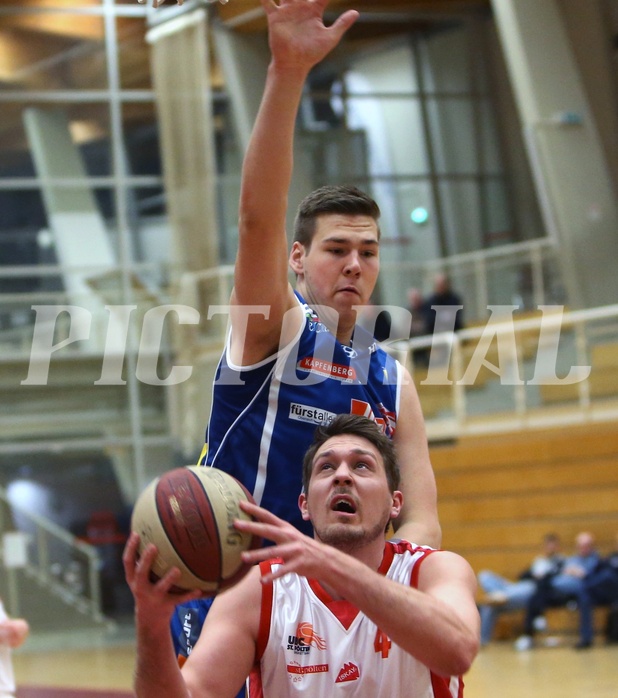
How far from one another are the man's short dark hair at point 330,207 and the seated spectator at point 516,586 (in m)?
10.3

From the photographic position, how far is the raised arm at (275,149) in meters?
3.02

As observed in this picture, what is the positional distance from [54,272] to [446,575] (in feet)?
59.2

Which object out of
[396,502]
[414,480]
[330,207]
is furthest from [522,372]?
[396,502]

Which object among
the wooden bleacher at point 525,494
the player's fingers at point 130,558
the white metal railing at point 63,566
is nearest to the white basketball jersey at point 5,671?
the player's fingers at point 130,558

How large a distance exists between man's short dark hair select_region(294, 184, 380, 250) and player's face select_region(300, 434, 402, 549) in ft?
2.70

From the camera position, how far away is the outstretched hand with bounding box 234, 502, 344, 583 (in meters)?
2.62

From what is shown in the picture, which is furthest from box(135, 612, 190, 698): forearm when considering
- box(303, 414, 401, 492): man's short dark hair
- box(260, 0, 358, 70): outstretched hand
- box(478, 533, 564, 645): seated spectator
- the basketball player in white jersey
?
box(478, 533, 564, 645): seated spectator

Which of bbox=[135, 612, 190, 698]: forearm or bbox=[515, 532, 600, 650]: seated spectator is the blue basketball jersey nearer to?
bbox=[135, 612, 190, 698]: forearm

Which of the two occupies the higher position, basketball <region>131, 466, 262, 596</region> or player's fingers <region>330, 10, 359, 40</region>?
player's fingers <region>330, 10, 359, 40</region>

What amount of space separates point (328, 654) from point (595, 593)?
10.2m

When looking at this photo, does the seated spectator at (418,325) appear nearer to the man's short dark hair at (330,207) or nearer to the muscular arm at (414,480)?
the muscular arm at (414,480)

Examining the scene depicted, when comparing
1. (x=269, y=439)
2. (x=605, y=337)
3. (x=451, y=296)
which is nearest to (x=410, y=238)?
(x=451, y=296)

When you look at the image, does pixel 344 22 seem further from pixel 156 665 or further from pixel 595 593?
pixel 595 593

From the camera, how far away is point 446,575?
321 cm
